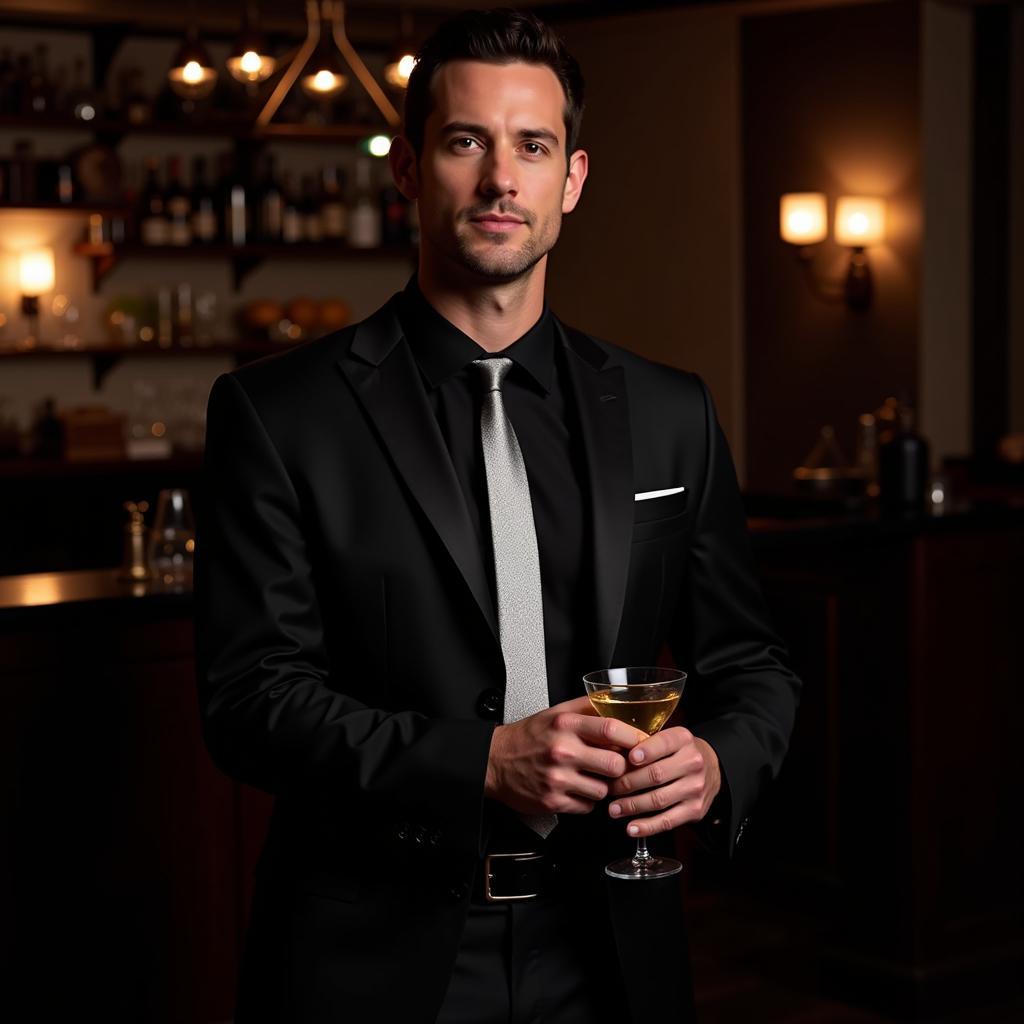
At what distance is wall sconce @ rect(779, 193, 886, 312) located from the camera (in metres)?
7.29

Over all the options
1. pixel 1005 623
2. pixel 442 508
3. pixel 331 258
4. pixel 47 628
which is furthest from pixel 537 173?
pixel 331 258

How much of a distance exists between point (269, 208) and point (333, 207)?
0.33 meters

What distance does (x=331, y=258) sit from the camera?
7.89 m

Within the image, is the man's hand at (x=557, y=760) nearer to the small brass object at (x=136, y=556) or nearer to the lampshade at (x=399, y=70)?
the small brass object at (x=136, y=556)

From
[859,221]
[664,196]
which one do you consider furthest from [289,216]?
[859,221]

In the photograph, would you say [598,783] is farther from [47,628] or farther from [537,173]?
[47,628]

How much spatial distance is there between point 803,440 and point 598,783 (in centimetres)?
648

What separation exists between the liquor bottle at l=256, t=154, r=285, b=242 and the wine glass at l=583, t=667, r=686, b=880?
6291 mm

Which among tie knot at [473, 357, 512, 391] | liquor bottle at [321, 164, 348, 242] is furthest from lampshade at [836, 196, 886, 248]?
tie knot at [473, 357, 512, 391]

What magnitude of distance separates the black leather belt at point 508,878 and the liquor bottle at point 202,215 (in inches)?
243

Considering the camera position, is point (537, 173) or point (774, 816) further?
point (774, 816)

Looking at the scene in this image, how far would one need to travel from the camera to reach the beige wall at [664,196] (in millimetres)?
7938

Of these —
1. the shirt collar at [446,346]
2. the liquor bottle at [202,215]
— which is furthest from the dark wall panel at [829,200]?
the shirt collar at [446,346]

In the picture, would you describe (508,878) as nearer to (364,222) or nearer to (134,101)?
(134,101)
